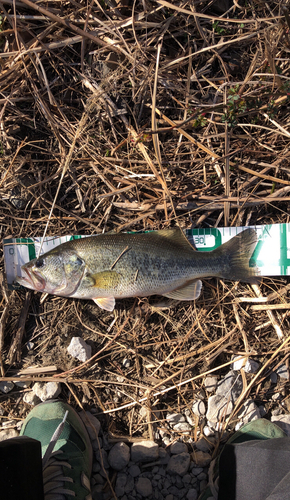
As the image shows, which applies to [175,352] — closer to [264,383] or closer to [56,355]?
[264,383]

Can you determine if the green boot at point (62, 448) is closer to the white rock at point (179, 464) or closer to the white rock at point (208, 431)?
the white rock at point (179, 464)

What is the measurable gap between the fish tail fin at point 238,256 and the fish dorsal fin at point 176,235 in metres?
0.37

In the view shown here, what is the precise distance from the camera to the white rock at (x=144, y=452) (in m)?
3.60

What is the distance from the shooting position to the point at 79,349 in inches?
146

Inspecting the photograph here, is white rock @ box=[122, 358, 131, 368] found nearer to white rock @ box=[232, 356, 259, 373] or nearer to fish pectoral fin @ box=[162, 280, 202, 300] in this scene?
fish pectoral fin @ box=[162, 280, 202, 300]

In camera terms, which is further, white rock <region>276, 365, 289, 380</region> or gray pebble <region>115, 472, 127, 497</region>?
white rock <region>276, 365, 289, 380</region>

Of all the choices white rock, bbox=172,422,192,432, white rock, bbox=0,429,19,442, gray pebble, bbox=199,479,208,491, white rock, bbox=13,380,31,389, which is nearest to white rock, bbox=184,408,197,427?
white rock, bbox=172,422,192,432

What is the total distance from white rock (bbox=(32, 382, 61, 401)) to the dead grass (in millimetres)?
107

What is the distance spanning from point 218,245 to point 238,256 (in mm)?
292

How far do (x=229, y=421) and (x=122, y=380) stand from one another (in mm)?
1324

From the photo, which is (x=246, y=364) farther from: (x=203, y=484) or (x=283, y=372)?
(x=203, y=484)

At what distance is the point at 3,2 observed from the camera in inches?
142

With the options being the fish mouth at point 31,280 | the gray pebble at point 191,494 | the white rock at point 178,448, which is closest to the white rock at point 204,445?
the white rock at point 178,448

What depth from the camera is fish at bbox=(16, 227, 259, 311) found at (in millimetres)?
3494
